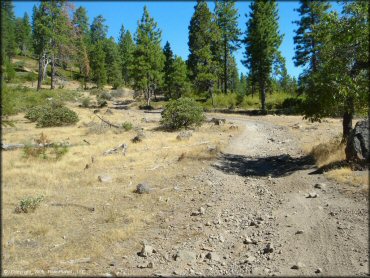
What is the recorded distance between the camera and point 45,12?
4081 cm

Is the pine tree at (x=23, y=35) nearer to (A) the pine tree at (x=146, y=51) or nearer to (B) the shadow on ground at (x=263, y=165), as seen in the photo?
(A) the pine tree at (x=146, y=51)

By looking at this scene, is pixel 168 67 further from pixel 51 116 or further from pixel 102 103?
pixel 51 116

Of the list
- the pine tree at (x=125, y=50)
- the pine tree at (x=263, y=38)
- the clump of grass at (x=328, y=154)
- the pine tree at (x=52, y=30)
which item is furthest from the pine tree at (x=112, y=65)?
the clump of grass at (x=328, y=154)

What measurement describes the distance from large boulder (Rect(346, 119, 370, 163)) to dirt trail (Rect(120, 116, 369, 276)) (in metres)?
1.34

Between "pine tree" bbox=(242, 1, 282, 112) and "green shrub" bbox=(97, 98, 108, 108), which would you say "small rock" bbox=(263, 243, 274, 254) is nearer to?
"pine tree" bbox=(242, 1, 282, 112)

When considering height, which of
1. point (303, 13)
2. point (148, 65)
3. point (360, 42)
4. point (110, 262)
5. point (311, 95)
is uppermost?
point (303, 13)

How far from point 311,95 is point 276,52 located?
24.1 m

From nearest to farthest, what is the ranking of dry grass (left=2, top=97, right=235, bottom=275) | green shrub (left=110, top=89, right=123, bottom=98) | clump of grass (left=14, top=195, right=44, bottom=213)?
dry grass (left=2, top=97, right=235, bottom=275)
clump of grass (left=14, top=195, right=44, bottom=213)
green shrub (left=110, top=89, right=123, bottom=98)

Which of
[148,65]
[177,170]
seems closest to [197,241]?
[177,170]

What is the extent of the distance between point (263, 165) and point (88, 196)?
7797 millimetres

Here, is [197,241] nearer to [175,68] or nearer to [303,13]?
[303,13]

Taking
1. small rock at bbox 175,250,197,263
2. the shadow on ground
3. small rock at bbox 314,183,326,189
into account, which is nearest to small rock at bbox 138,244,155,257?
small rock at bbox 175,250,197,263

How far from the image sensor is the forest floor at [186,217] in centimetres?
689

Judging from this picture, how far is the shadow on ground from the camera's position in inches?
516
